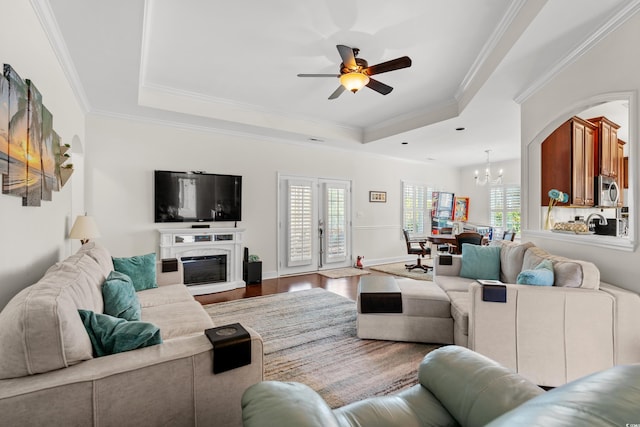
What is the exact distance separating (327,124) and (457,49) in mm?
2762

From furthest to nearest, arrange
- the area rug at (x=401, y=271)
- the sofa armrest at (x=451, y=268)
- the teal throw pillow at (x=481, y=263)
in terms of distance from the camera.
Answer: the area rug at (x=401, y=271) → the sofa armrest at (x=451, y=268) → the teal throw pillow at (x=481, y=263)

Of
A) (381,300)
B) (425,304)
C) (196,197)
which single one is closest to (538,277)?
(425,304)

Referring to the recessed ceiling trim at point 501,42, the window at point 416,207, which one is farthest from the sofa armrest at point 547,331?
the window at point 416,207

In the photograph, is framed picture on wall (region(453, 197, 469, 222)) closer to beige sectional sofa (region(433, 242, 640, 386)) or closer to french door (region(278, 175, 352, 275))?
french door (region(278, 175, 352, 275))

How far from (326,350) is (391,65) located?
2752 mm

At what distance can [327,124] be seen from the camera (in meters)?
5.54

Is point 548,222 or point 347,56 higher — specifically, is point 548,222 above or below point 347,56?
below

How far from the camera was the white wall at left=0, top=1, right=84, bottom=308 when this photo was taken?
1.63 m

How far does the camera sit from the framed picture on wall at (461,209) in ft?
28.9

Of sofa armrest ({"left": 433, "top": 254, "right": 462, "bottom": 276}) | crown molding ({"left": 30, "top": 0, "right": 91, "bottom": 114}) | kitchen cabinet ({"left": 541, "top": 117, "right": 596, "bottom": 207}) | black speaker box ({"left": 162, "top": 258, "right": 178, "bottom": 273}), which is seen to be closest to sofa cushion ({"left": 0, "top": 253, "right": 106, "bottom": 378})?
crown molding ({"left": 30, "top": 0, "right": 91, "bottom": 114})

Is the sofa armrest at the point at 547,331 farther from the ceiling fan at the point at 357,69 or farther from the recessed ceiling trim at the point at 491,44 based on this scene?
the recessed ceiling trim at the point at 491,44

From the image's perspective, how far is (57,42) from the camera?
94.1 inches

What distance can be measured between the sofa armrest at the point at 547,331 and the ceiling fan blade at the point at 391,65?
2056 millimetres

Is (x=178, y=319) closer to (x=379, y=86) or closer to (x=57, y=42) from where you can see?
(x=57, y=42)
